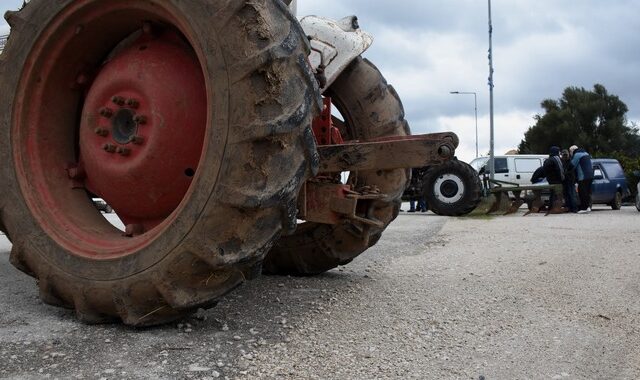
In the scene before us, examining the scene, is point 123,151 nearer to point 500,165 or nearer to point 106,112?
point 106,112

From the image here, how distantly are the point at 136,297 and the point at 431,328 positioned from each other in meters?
1.39

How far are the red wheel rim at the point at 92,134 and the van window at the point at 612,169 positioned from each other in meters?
18.8

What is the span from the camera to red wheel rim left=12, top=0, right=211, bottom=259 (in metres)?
3.16

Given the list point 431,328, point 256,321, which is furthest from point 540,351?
point 256,321

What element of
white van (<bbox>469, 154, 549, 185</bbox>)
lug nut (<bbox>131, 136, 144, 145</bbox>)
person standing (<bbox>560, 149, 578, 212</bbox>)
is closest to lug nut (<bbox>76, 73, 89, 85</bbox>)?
lug nut (<bbox>131, 136, 144, 145</bbox>)

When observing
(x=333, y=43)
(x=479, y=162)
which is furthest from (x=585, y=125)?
(x=333, y=43)

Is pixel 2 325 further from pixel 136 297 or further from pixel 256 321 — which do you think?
pixel 256 321

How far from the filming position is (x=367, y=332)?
3.14 metres

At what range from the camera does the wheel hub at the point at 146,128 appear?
3143mm

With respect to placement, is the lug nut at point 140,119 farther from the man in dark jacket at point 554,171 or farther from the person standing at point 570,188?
the person standing at point 570,188

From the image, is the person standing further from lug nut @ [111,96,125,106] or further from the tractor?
lug nut @ [111,96,125,106]

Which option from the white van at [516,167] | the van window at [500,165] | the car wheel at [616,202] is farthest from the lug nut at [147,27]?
the van window at [500,165]

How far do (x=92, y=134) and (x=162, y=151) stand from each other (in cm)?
Result: 49

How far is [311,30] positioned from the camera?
4730mm
